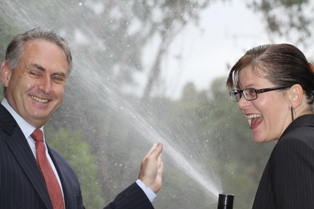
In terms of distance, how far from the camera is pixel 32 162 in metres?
1.79

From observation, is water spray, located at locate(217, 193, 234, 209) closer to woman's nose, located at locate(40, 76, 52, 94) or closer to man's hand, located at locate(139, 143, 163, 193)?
man's hand, located at locate(139, 143, 163, 193)

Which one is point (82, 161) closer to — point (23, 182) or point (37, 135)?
point (37, 135)

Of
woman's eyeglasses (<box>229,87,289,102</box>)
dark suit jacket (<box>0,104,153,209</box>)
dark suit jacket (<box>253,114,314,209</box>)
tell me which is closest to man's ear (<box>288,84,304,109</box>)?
woman's eyeglasses (<box>229,87,289,102</box>)

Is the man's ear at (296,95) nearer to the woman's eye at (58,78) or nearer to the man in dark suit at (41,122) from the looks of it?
the man in dark suit at (41,122)

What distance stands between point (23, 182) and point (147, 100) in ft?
11.1

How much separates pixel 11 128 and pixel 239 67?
759 millimetres

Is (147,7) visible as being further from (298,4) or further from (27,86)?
(27,86)

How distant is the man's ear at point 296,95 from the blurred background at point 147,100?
10.5 ft

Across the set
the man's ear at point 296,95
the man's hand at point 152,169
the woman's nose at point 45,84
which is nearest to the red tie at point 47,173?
the woman's nose at point 45,84

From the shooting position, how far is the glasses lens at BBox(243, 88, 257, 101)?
1.67 metres

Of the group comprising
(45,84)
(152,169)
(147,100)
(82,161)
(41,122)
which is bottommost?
(152,169)

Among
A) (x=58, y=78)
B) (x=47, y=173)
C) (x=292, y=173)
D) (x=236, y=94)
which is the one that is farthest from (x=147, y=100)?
(x=292, y=173)

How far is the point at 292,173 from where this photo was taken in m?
1.38

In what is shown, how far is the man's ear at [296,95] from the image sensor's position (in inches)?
63.5
